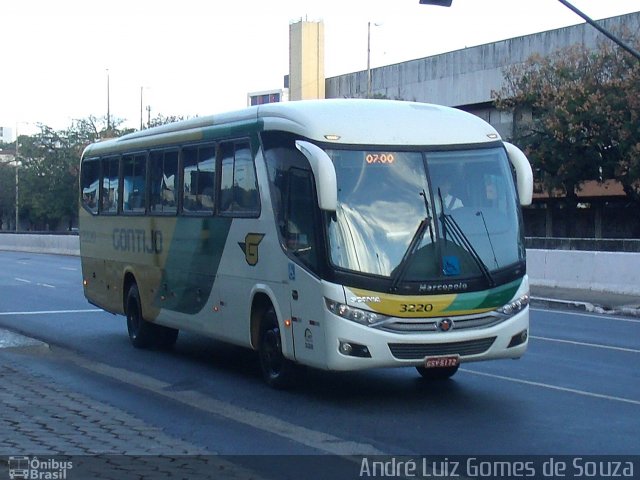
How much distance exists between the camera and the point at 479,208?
10812 millimetres

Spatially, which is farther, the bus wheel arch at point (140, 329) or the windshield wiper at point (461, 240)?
the bus wheel arch at point (140, 329)

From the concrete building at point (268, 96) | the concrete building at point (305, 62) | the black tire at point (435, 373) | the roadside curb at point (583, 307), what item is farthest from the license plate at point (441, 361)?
the concrete building at point (268, 96)

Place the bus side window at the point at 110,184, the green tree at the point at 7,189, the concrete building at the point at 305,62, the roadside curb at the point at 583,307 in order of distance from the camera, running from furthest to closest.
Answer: the green tree at the point at 7,189 → the concrete building at the point at 305,62 → the roadside curb at the point at 583,307 → the bus side window at the point at 110,184

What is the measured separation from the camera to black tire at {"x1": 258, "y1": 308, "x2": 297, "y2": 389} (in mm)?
11469

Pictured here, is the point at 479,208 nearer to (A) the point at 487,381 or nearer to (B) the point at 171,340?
(A) the point at 487,381

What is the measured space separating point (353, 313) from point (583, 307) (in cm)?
1319

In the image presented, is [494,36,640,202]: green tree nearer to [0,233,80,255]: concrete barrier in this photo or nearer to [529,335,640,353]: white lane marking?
[0,233,80,255]: concrete barrier

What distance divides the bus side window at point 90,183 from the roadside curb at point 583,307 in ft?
34.9

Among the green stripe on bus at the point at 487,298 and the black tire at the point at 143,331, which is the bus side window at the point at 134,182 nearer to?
the black tire at the point at 143,331

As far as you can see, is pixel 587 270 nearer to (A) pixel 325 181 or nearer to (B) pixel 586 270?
(B) pixel 586 270

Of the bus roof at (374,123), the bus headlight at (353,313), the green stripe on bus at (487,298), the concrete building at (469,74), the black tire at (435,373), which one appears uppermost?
the concrete building at (469,74)

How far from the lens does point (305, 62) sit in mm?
69188

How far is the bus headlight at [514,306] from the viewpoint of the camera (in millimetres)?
A: 10773

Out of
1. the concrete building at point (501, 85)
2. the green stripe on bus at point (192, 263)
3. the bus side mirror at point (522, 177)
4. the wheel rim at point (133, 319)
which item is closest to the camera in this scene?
the bus side mirror at point (522, 177)
